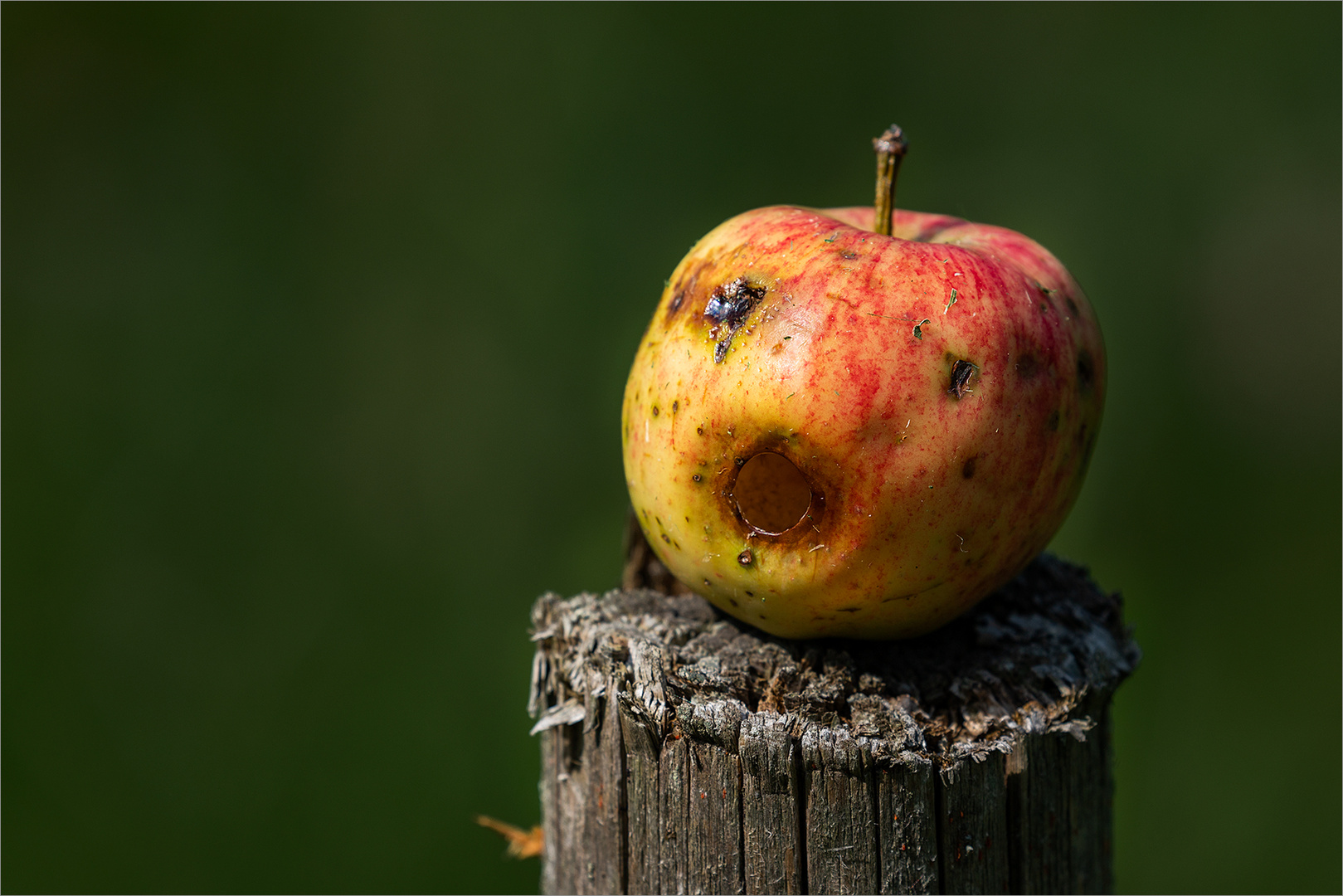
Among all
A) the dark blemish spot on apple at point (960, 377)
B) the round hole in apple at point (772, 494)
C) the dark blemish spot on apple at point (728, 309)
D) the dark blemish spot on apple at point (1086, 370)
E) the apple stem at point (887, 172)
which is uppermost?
the apple stem at point (887, 172)

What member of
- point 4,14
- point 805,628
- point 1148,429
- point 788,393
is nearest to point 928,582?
point 805,628

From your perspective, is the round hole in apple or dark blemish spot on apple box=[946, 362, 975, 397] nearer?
dark blemish spot on apple box=[946, 362, 975, 397]

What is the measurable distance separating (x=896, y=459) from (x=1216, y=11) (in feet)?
11.5

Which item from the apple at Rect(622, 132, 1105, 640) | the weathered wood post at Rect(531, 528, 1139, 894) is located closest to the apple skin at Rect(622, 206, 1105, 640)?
the apple at Rect(622, 132, 1105, 640)

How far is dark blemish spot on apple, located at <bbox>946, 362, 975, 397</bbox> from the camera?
1345 millimetres

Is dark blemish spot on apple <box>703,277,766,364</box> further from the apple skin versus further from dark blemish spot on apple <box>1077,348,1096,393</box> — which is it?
dark blemish spot on apple <box>1077,348,1096,393</box>

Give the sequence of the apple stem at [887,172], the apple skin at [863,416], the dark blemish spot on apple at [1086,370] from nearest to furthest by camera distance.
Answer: the apple skin at [863,416]
the dark blemish spot on apple at [1086,370]
the apple stem at [887,172]

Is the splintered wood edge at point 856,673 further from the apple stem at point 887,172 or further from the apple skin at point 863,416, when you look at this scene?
the apple stem at point 887,172

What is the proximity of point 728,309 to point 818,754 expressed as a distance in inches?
23.3

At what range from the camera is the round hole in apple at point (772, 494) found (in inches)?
61.0

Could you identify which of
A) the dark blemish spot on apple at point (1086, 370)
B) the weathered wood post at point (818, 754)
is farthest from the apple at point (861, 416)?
the weathered wood post at point (818, 754)

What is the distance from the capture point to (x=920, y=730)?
140 cm

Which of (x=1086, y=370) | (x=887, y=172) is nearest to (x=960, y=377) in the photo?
(x=1086, y=370)

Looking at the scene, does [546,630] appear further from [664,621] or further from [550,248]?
[550,248]
